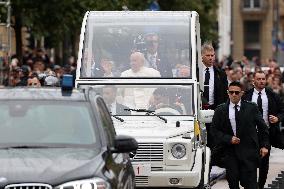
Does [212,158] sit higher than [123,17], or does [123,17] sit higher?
[123,17]

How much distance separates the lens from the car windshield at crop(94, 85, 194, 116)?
1769 cm

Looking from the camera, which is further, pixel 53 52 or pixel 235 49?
pixel 235 49

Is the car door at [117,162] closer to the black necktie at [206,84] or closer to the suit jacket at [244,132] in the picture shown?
the suit jacket at [244,132]

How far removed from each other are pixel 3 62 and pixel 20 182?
883 inches

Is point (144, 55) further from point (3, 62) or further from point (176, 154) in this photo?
point (3, 62)

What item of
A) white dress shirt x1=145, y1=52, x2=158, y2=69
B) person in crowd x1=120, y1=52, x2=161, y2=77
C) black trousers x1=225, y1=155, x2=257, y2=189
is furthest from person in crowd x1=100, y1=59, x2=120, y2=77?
black trousers x1=225, y1=155, x2=257, y2=189

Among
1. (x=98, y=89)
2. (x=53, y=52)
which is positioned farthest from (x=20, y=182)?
(x=53, y=52)

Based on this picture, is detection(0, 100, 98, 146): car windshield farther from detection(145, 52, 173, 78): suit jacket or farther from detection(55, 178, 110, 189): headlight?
detection(145, 52, 173, 78): suit jacket

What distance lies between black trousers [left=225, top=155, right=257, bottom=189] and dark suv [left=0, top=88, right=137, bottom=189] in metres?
5.09

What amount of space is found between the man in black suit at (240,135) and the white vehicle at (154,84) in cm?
23

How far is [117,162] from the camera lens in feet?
41.0

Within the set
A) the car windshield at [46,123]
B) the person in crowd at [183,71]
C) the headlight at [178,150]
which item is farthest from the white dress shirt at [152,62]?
the car windshield at [46,123]

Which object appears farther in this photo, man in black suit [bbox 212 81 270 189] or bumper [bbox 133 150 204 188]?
man in black suit [bbox 212 81 270 189]

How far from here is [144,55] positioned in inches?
722
